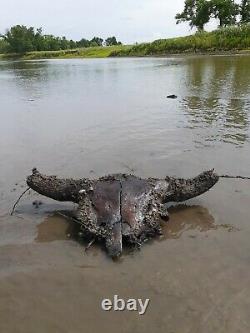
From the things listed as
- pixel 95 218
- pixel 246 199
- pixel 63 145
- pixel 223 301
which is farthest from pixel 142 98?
pixel 223 301

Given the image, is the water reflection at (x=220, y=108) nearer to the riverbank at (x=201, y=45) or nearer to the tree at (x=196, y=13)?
the riverbank at (x=201, y=45)

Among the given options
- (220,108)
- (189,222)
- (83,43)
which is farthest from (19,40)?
(189,222)

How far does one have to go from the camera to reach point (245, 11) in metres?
68.6

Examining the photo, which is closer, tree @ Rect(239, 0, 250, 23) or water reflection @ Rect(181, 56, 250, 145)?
water reflection @ Rect(181, 56, 250, 145)

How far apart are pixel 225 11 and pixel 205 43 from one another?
12323 millimetres

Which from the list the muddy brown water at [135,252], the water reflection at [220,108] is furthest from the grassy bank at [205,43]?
the muddy brown water at [135,252]

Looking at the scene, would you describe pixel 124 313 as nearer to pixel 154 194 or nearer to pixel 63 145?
pixel 154 194

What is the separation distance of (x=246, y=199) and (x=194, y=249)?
1.70m

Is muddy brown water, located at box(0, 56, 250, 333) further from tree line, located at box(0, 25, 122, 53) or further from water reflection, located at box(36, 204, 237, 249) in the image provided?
tree line, located at box(0, 25, 122, 53)

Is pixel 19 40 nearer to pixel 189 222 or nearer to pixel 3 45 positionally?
pixel 3 45

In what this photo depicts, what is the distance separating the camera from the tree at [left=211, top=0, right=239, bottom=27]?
6775 centimetres

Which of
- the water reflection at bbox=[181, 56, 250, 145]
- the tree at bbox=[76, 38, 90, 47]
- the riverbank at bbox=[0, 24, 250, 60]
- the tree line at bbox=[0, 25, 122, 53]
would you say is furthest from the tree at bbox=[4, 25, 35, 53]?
the water reflection at bbox=[181, 56, 250, 145]

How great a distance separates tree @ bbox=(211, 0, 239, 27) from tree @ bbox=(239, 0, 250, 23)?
0.82m

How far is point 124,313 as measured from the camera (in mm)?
4184
